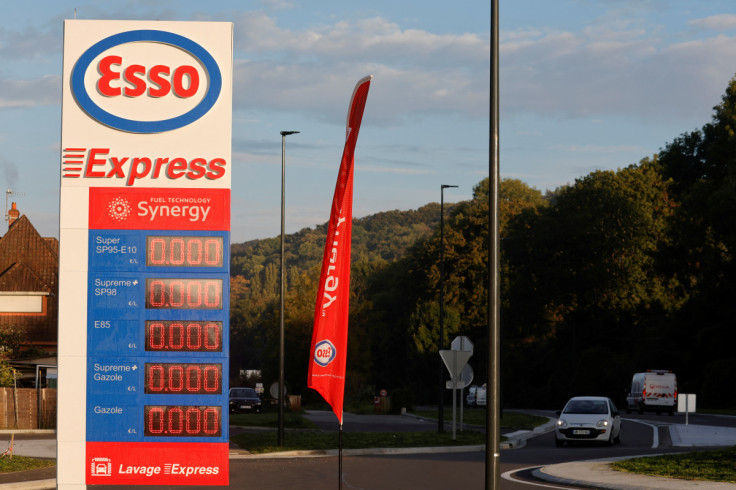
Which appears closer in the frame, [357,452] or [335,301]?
[335,301]

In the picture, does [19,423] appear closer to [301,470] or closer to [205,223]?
[301,470]

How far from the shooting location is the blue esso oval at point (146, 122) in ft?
47.8

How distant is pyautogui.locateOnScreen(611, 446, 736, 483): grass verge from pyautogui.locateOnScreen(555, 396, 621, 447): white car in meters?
8.11

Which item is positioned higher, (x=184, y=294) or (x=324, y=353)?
(x=184, y=294)

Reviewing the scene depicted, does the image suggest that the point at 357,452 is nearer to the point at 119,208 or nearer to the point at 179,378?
the point at 179,378

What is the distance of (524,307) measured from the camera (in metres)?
84.4

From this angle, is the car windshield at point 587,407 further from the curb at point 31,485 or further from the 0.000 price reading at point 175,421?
the 0.000 price reading at point 175,421

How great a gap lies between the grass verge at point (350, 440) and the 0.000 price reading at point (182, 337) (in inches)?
508

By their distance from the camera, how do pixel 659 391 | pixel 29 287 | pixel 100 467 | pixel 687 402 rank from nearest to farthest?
pixel 100 467
pixel 687 402
pixel 29 287
pixel 659 391

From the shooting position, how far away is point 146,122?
48.1 feet

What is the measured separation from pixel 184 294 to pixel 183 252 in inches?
23.0

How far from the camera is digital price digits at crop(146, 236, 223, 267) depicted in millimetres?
14297

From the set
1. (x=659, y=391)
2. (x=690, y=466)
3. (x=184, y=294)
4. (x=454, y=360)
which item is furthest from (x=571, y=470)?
(x=659, y=391)

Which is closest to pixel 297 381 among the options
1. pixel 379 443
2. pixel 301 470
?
pixel 379 443
